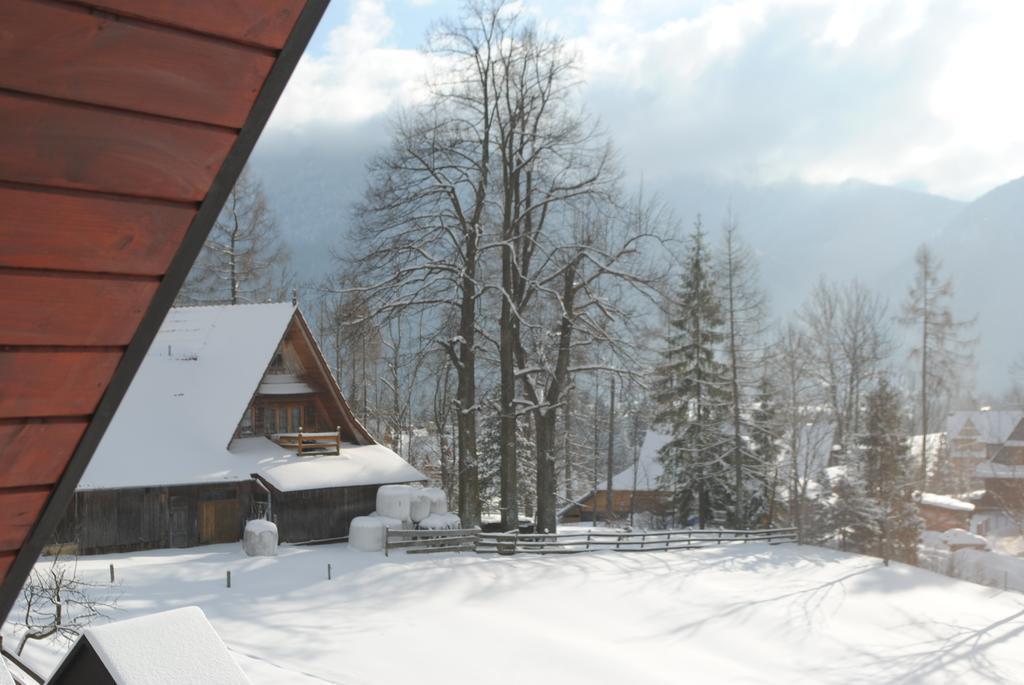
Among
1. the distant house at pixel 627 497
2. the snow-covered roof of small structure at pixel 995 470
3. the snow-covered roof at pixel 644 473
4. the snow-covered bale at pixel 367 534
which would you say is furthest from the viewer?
the snow-covered roof of small structure at pixel 995 470

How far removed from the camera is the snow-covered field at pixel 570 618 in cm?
1152

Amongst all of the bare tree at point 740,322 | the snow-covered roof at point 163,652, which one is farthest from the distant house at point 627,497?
the snow-covered roof at point 163,652

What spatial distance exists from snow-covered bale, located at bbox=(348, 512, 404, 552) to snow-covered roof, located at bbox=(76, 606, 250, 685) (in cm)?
1361

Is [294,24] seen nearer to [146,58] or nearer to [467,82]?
[146,58]

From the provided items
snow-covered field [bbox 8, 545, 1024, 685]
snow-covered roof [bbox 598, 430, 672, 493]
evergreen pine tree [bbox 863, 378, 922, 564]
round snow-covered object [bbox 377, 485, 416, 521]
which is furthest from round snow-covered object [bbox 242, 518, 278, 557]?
snow-covered roof [bbox 598, 430, 672, 493]

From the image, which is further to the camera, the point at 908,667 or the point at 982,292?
the point at 982,292

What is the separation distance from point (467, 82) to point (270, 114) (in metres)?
19.8

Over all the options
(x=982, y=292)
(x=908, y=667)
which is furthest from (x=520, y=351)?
(x=982, y=292)

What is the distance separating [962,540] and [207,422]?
114ft

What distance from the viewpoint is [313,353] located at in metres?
21.5

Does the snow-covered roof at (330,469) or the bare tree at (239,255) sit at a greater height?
the bare tree at (239,255)

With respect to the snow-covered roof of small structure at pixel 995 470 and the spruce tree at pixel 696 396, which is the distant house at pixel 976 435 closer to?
the snow-covered roof of small structure at pixel 995 470

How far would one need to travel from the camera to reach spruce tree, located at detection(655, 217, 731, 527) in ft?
95.3

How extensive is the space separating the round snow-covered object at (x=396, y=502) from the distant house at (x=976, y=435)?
171 ft
